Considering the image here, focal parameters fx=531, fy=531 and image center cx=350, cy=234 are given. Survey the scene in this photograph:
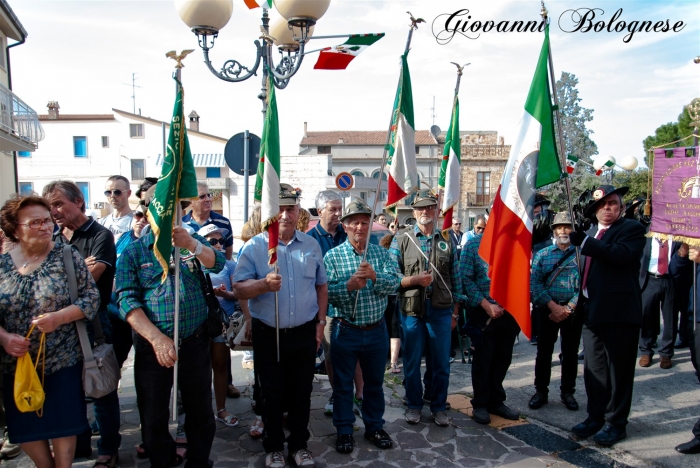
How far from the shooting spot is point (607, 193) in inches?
183

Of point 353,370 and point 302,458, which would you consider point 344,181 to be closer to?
point 353,370

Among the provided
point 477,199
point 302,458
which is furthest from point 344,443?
point 477,199

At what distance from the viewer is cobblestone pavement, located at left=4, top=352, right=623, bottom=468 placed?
13.7ft

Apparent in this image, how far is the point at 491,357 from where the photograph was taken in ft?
16.9

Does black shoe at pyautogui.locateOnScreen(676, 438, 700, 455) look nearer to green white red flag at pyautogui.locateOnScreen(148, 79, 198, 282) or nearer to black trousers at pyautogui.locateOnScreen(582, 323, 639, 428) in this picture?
black trousers at pyautogui.locateOnScreen(582, 323, 639, 428)

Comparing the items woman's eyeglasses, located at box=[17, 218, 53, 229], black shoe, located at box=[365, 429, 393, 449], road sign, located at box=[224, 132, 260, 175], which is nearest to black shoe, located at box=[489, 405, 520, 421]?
black shoe, located at box=[365, 429, 393, 449]

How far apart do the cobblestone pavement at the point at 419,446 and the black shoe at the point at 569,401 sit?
676 mm

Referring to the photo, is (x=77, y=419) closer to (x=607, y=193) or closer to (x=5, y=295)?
(x=5, y=295)

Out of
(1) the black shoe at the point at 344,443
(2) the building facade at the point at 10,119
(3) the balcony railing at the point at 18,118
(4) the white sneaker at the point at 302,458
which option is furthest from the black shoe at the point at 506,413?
(3) the balcony railing at the point at 18,118

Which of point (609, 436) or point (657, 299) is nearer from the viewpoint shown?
point (609, 436)

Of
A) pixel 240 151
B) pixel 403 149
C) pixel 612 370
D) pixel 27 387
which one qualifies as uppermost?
pixel 240 151

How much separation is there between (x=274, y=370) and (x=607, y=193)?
322cm

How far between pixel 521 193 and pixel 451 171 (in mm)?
868

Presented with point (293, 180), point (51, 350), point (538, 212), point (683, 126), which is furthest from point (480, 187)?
point (51, 350)
